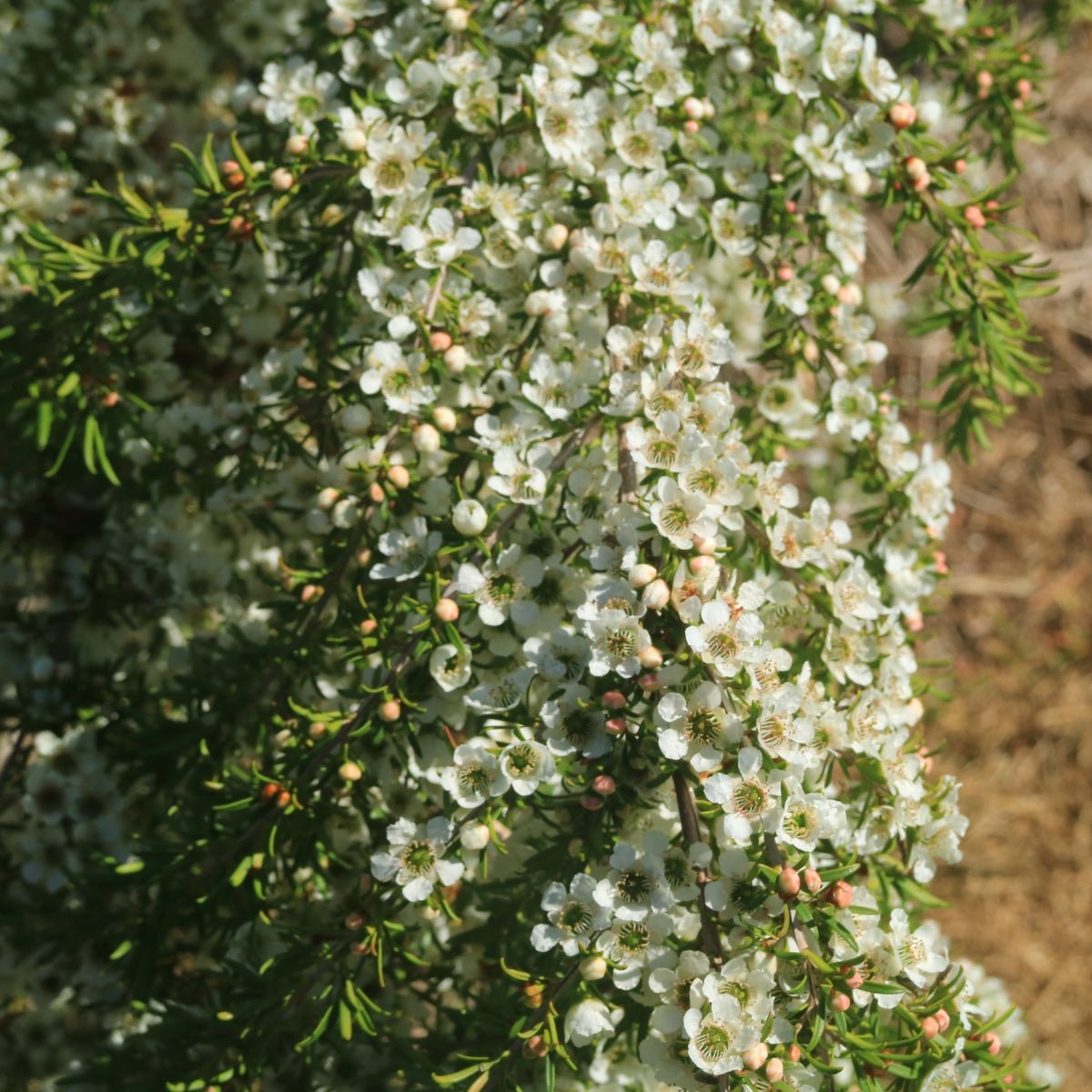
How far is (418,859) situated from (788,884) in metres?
0.53

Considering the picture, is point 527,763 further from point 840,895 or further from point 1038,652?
point 1038,652

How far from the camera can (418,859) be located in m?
1.68

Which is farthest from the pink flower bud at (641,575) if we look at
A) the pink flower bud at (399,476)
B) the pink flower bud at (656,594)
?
the pink flower bud at (399,476)

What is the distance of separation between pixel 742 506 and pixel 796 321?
0.54 meters

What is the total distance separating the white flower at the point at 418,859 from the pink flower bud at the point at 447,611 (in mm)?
288

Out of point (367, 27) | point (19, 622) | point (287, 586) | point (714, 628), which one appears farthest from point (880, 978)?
point (19, 622)

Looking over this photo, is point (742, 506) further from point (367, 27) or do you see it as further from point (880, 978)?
point (367, 27)

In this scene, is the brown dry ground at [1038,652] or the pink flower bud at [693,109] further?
the brown dry ground at [1038,652]

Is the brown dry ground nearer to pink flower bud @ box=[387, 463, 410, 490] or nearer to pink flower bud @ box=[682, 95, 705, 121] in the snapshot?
pink flower bud @ box=[682, 95, 705, 121]

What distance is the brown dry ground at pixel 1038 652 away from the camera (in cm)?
442

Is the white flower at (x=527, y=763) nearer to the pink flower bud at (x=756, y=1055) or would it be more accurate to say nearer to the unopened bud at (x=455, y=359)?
the pink flower bud at (x=756, y=1055)

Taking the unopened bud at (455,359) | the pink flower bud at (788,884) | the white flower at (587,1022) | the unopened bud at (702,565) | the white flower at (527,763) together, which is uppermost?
the unopened bud at (702,565)

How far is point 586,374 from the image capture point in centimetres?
191

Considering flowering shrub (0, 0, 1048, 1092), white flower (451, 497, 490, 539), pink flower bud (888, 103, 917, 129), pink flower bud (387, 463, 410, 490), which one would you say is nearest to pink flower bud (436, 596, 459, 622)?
flowering shrub (0, 0, 1048, 1092)
